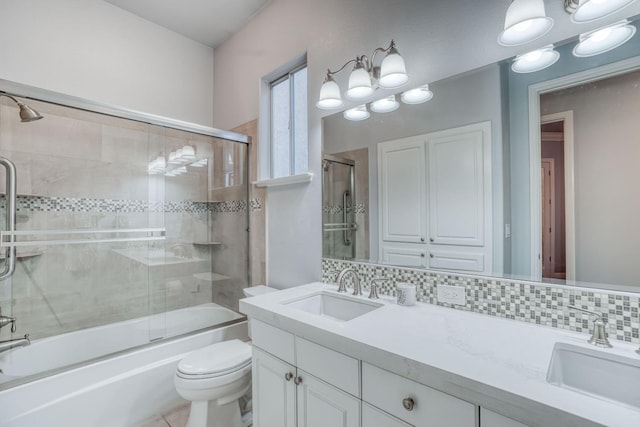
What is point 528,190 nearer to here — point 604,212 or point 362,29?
point 604,212

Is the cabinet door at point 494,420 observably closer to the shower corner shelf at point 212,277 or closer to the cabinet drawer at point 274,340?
the cabinet drawer at point 274,340

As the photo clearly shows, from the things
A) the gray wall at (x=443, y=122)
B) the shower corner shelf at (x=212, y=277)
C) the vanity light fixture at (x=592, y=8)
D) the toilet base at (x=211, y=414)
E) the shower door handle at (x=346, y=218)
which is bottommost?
the toilet base at (x=211, y=414)

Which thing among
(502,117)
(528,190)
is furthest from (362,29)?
(528,190)

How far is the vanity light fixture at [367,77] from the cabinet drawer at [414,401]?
1290 mm

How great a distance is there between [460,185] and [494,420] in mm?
893

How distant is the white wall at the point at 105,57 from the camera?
198 cm

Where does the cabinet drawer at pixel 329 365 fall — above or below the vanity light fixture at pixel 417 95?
below

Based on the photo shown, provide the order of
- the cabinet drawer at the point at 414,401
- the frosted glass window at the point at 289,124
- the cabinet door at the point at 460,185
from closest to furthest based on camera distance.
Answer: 1. the cabinet drawer at the point at 414,401
2. the cabinet door at the point at 460,185
3. the frosted glass window at the point at 289,124

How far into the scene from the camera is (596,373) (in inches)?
33.8

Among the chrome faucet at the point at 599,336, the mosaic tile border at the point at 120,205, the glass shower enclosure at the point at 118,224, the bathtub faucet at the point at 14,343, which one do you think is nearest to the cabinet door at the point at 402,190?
the chrome faucet at the point at 599,336

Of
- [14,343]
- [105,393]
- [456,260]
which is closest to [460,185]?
[456,260]

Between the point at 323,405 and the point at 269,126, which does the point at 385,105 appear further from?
the point at 323,405

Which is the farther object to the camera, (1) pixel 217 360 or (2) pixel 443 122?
(1) pixel 217 360

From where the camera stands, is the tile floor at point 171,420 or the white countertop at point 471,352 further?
the tile floor at point 171,420
